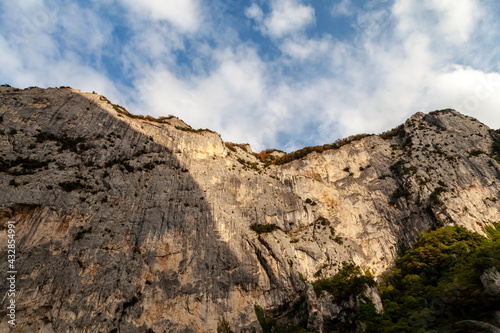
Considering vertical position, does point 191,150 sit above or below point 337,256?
above

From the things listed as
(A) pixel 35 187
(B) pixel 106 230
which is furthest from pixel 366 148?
(A) pixel 35 187

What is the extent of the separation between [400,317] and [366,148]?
130ft

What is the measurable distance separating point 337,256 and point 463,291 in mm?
16823

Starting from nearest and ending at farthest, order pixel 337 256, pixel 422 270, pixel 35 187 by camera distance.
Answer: pixel 35 187 < pixel 422 270 < pixel 337 256

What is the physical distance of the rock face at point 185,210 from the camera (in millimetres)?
28719

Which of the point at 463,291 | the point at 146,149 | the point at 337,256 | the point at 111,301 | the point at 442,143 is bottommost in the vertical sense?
the point at 463,291

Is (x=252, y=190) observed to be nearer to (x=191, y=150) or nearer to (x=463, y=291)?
(x=191, y=150)

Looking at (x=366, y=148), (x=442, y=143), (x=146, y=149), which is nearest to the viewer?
(x=146, y=149)

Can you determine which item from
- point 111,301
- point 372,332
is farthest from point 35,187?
point 372,332

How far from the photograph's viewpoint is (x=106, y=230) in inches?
1303

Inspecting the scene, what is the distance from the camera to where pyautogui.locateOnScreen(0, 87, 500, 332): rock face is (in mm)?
28719

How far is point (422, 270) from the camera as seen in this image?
3553cm

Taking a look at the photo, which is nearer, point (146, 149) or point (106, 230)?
point (106, 230)

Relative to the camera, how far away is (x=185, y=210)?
39281 mm
